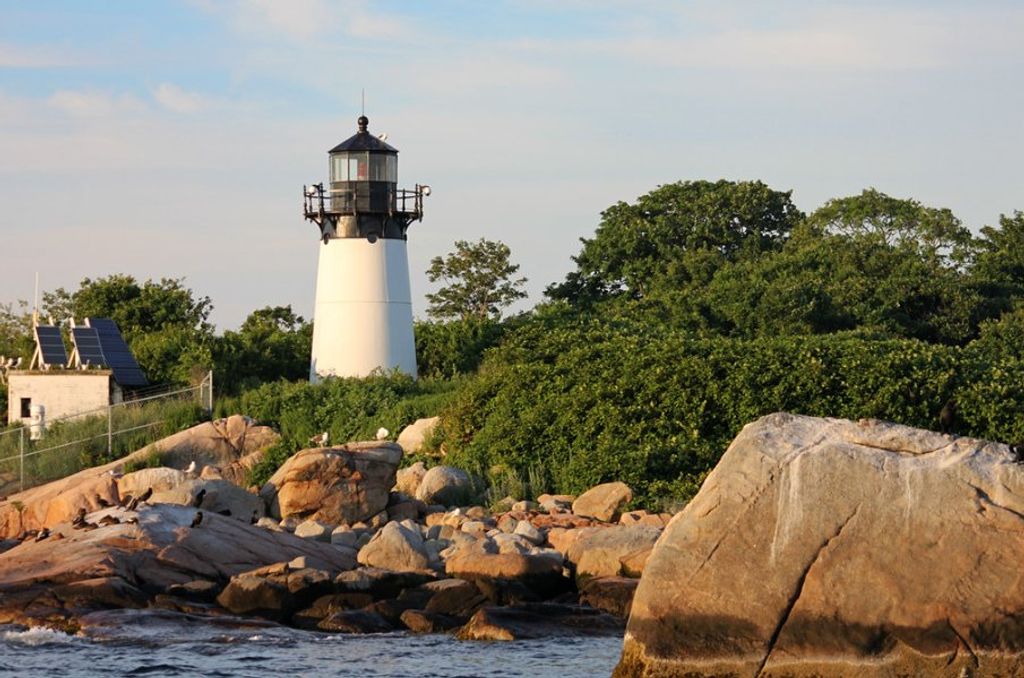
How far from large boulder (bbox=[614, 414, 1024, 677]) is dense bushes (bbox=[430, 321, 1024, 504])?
11.3m

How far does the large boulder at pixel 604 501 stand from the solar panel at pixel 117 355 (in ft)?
44.0

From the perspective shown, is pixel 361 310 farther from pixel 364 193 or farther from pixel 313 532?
pixel 313 532

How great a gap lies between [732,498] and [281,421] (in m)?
18.5

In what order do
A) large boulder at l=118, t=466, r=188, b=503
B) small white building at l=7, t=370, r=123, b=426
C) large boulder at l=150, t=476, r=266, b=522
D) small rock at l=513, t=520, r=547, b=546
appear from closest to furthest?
small rock at l=513, t=520, r=547, b=546 < large boulder at l=150, t=476, r=266, b=522 < large boulder at l=118, t=466, r=188, b=503 < small white building at l=7, t=370, r=123, b=426

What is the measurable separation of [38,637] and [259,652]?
2.42 m

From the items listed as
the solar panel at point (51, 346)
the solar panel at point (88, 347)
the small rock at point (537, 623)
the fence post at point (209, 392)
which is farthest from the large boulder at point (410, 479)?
the solar panel at point (51, 346)

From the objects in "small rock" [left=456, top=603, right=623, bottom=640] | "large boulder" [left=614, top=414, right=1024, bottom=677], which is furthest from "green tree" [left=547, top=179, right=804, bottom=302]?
"large boulder" [left=614, top=414, right=1024, bottom=677]

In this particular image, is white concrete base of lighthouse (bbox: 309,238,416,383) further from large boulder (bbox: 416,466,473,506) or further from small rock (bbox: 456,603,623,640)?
small rock (bbox: 456,603,623,640)

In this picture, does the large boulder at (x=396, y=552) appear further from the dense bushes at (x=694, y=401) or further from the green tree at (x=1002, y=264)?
the green tree at (x=1002, y=264)

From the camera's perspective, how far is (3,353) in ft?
135

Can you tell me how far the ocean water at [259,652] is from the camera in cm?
1541

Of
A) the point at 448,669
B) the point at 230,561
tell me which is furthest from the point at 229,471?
the point at 448,669

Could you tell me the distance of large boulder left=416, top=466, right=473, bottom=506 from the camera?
25.2m

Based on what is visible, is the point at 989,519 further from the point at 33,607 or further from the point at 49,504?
the point at 49,504
